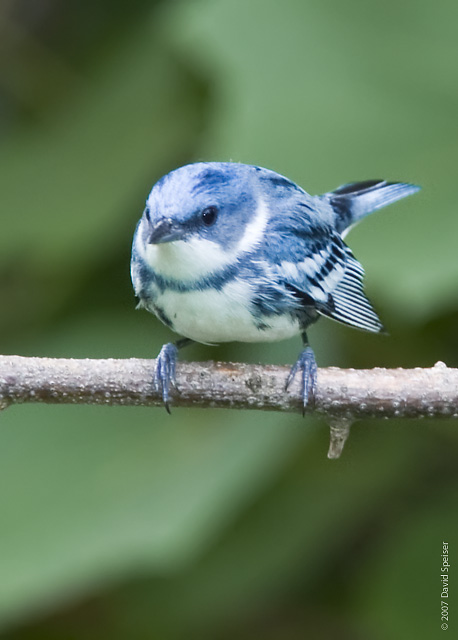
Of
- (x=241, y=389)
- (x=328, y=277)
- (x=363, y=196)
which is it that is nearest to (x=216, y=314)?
(x=241, y=389)

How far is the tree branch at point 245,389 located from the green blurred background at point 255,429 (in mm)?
698

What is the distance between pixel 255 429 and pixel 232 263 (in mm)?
919

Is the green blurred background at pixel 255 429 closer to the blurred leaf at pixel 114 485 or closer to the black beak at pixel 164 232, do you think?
the blurred leaf at pixel 114 485

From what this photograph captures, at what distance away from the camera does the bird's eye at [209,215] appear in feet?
7.15

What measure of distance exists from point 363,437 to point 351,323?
86cm

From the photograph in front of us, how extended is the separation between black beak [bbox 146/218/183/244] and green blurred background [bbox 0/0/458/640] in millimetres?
777

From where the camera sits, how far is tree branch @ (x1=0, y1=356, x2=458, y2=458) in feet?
6.31

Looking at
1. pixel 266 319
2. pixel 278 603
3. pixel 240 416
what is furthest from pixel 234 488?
pixel 266 319

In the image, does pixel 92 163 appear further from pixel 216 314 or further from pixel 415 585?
pixel 415 585

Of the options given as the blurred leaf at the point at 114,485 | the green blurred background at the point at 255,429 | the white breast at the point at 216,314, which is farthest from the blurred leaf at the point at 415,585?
the white breast at the point at 216,314

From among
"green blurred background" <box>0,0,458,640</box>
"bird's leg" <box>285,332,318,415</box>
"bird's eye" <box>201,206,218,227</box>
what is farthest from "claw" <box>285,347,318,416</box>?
"green blurred background" <box>0,0,458,640</box>

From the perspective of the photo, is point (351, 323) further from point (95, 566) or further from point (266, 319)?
point (95, 566)

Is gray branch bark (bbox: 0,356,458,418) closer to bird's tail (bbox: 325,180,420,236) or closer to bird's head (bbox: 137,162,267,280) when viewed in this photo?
bird's head (bbox: 137,162,267,280)

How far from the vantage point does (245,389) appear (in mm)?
1979
